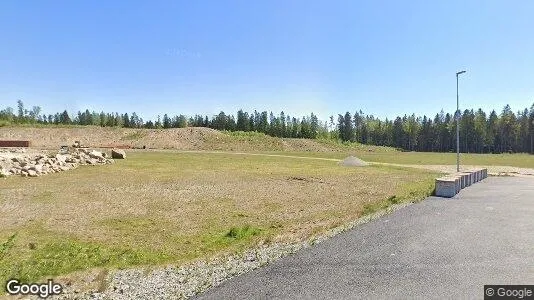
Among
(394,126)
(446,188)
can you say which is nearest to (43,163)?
(446,188)

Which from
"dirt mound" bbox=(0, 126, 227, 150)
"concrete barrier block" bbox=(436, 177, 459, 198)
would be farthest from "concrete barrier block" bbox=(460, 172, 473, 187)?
"dirt mound" bbox=(0, 126, 227, 150)

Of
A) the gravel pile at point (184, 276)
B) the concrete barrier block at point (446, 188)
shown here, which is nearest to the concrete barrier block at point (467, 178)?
the concrete barrier block at point (446, 188)

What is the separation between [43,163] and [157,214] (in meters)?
21.9

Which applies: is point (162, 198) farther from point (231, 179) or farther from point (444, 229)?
point (444, 229)

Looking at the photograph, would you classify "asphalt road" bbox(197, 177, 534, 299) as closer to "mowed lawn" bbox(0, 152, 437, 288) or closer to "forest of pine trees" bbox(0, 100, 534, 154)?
"mowed lawn" bbox(0, 152, 437, 288)

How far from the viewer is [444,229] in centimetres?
1471

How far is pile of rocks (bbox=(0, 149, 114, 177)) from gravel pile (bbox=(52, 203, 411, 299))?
25.5 m

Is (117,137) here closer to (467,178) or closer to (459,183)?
(467,178)

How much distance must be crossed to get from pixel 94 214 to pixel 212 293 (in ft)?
37.5

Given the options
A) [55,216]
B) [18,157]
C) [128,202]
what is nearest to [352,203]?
[128,202]

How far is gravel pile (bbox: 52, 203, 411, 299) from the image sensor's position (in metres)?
9.98

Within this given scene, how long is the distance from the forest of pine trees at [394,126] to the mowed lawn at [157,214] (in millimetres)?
112604

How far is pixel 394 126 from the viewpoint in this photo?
15662cm

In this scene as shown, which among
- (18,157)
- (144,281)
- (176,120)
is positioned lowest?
(144,281)
